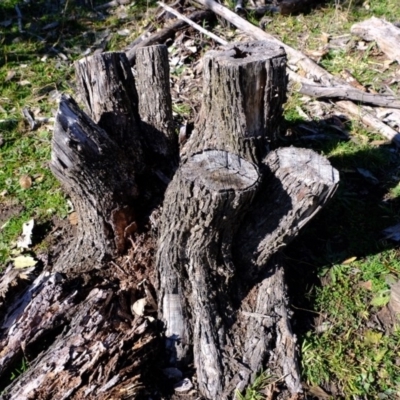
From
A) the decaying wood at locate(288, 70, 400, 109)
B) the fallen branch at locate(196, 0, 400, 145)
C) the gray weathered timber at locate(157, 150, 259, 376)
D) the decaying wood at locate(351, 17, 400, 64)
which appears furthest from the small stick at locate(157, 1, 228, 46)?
the gray weathered timber at locate(157, 150, 259, 376)

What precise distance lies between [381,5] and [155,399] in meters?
7.19

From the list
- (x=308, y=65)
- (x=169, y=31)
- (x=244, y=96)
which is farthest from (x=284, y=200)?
(x=169, y=31)

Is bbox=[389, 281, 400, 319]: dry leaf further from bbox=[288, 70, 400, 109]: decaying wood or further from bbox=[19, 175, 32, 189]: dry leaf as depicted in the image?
bbox=[19, 175, 32, 189]: dry leaf

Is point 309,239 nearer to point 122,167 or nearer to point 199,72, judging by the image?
point 122,167

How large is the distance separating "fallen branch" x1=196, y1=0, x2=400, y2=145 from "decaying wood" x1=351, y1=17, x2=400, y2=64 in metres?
0.97

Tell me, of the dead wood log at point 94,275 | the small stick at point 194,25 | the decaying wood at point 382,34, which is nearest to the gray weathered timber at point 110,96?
the dead wood log at point 94,275

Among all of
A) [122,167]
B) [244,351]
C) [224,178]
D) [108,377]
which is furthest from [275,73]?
[108,377]

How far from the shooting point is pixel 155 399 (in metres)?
3.36

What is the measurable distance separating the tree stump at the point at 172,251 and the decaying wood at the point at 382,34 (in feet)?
12.1

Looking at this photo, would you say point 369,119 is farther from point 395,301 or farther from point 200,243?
point 200,243

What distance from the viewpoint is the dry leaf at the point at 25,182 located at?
16.9 ft

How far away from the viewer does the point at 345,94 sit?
5883 mm

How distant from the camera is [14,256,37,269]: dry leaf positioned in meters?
4.21

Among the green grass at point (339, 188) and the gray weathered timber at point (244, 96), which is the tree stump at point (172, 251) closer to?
the gray weathered timber at point (244, 96)
